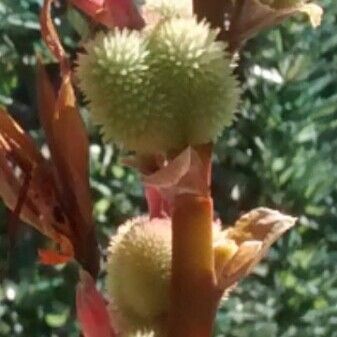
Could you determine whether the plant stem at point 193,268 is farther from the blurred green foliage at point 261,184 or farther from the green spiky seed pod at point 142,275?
the blurred green foliage at point 261,184

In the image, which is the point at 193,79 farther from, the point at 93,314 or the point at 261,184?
the point at 261,184

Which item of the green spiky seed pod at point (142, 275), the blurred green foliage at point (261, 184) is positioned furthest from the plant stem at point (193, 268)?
the blurred green foliage at point (261, 184)

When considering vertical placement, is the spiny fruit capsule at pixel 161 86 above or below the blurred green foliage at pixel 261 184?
below

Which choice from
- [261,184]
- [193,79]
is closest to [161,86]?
[193,79]

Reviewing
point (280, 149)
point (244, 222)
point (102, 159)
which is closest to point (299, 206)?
point (280, 149)

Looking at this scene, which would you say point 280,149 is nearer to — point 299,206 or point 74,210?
point 299,206

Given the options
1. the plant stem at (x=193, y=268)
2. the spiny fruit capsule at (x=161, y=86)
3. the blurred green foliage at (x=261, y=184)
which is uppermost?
the blurred green foliage at (x=261, y=184)

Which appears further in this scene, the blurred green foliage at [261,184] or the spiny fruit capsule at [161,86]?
the blurred green foliage at [261,184]
